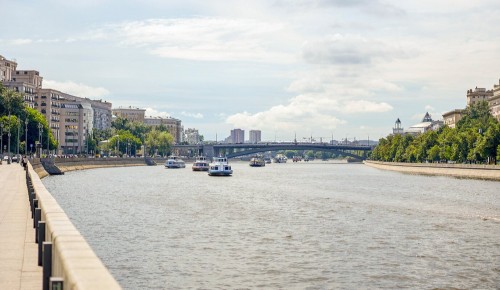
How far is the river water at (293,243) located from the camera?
25.8 metres

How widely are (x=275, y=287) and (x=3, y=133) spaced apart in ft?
419

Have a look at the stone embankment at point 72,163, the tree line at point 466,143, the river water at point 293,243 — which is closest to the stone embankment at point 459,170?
the tree line at point 466,143

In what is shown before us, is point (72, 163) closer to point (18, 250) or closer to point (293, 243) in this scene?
point (293, 243)

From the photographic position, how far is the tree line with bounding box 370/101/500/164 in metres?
127

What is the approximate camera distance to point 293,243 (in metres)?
35.0

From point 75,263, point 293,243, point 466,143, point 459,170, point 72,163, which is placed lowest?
point 293,243

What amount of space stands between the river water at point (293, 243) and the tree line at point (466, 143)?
2633 inches

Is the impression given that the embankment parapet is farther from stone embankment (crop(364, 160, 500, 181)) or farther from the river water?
stone embankment (crop(364, 160, 500, 181))

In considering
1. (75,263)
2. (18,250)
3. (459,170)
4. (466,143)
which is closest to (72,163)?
(459,170)

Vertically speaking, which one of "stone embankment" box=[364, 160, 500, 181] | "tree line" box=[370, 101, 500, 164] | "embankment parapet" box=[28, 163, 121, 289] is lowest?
"stone embankment" box=[364, 160, 500, 181]

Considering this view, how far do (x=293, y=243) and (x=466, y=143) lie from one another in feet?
377

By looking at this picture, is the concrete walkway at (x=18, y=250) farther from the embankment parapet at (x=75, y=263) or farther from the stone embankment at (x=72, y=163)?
the stone embankment at (x=72, y=163)

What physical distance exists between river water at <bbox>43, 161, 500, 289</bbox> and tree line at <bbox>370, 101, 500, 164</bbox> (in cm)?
6687

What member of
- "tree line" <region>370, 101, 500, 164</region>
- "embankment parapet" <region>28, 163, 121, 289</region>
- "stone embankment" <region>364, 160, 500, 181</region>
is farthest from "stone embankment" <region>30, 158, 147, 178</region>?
"embankment parapet" <region>28, 163, 121, 289</region>
